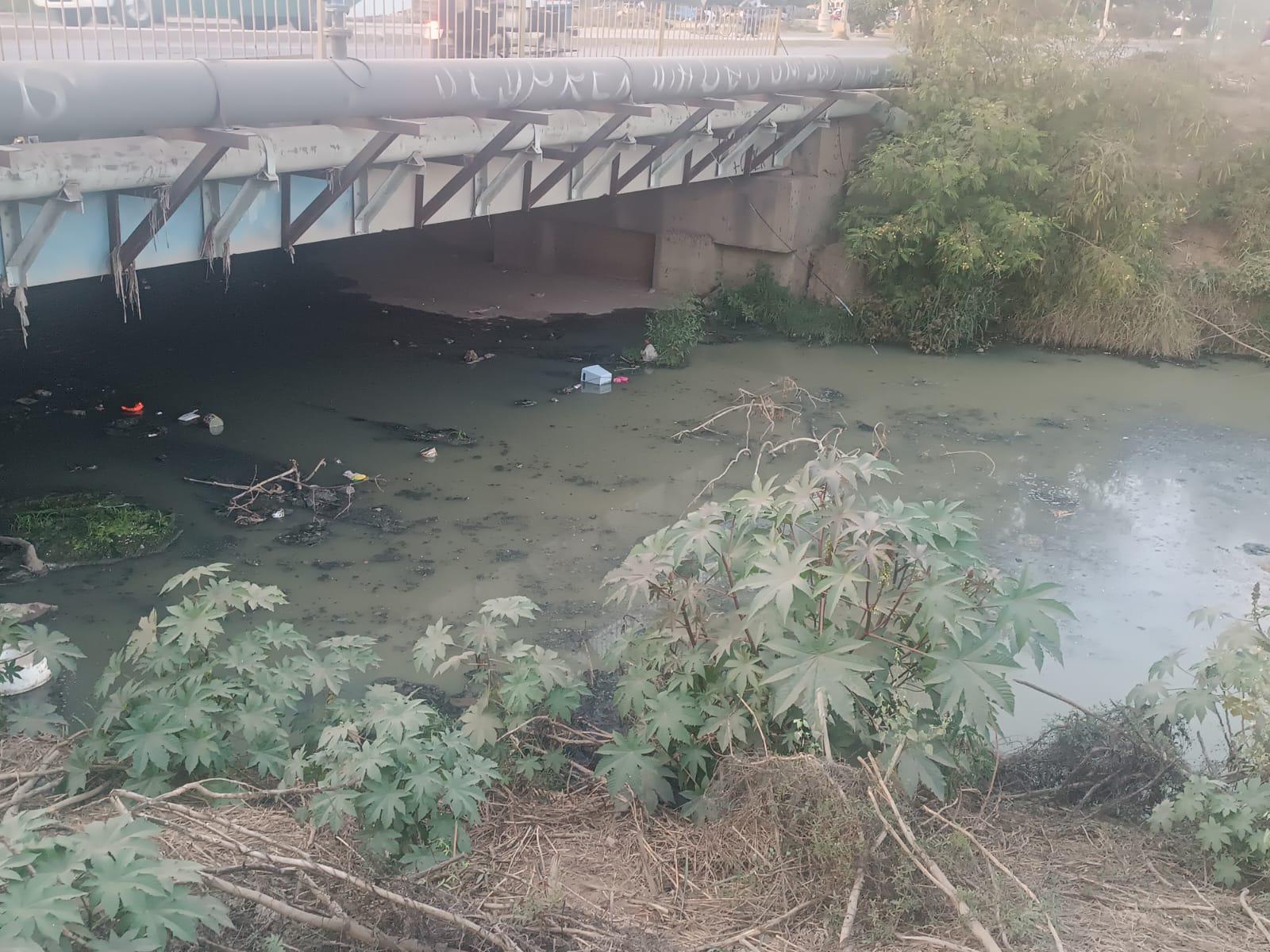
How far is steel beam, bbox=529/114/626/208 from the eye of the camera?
12.1 meters

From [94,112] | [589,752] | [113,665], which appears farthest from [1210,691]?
[94,112]

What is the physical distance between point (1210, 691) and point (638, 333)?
12.5 m

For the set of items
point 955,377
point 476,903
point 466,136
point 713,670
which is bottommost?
point 955,377

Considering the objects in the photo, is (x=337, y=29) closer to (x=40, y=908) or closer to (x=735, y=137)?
(x=40, y=908)

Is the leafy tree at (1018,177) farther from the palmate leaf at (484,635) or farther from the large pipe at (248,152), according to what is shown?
the palmate leaf at (484,635)

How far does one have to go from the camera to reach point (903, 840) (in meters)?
3.86

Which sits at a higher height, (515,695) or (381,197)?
(381,197)

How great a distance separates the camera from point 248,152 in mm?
8328

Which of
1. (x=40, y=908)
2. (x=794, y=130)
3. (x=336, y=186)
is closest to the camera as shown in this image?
(x=40, y=908)

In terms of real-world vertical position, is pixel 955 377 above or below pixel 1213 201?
below

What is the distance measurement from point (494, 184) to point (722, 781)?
899 cm

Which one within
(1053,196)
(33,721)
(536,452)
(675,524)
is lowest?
(536,452)

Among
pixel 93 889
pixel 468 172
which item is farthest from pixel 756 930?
pixel 468 172

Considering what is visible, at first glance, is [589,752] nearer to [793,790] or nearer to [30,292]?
[793,790]
